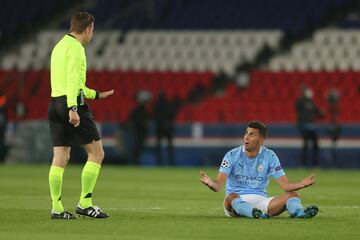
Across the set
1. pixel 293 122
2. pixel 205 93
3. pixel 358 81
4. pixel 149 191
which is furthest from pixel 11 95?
pixel 149 191

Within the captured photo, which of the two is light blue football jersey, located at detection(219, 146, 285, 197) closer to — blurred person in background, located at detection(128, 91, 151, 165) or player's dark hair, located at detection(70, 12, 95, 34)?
player's dark hair, located at detection(70, 12, 95, 34)

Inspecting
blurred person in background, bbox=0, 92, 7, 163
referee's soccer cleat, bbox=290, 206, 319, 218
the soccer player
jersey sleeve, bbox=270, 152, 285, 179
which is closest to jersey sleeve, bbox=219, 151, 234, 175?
the soccer player

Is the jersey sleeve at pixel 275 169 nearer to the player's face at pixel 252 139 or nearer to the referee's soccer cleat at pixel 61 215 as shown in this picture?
the player's face at pixel 252 139

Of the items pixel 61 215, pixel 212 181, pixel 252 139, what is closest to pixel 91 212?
pixel 61 215

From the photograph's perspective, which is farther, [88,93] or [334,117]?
[334,117]

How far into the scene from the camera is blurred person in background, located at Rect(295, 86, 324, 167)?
25422 millimetres

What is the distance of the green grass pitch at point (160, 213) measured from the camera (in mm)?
9266

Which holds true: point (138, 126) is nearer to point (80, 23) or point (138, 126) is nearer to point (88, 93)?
point (88, 93)

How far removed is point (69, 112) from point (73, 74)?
393mm

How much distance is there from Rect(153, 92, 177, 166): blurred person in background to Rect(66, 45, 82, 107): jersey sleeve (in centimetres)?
1682

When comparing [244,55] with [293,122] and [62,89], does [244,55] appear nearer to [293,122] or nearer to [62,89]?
[293,122]

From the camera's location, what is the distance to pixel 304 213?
1058 cm

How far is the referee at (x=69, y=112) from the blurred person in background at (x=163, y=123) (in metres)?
16.4

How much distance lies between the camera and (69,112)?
34.2 ft
